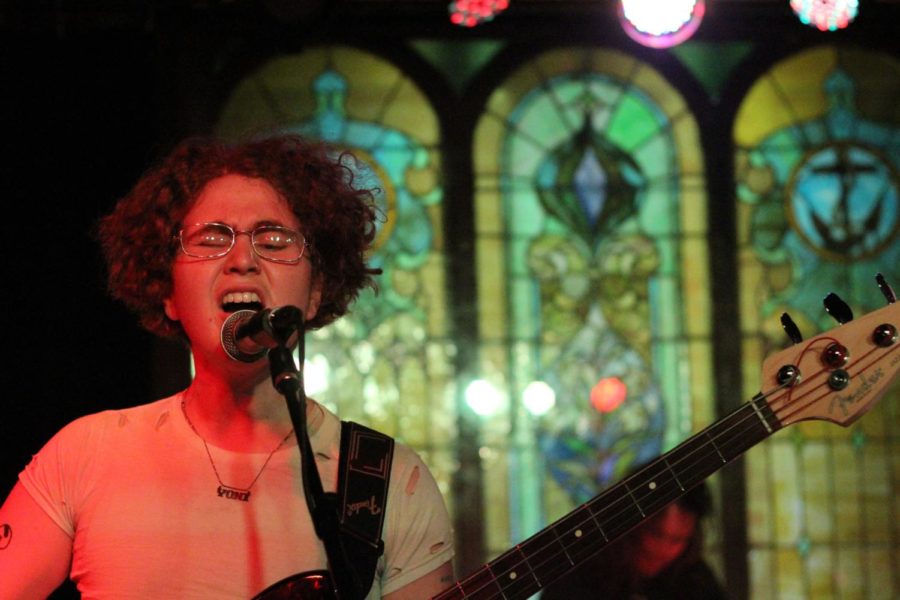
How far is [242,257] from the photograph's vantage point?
2096mm

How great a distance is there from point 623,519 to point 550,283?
121 inches

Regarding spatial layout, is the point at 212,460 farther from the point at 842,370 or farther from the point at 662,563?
the point at 662,563

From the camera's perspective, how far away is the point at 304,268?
220 centimetres

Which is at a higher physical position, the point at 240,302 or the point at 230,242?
the point at 230,242

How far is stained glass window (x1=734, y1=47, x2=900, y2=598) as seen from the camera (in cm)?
506

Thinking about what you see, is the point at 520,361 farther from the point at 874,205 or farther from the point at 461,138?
the point at 874,205

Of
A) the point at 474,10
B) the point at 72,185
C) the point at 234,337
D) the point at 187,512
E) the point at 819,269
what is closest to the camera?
the point at 234,337

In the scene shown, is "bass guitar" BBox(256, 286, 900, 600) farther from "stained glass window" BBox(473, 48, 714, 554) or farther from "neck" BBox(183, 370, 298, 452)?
"stained glass window" BBox(473, 48, 714, 554)

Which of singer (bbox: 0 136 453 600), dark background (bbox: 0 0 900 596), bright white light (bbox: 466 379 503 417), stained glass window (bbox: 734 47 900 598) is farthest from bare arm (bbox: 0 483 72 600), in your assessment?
stained glass window (bbox: 734 47 900 598)

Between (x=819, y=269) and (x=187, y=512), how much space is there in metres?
3.61

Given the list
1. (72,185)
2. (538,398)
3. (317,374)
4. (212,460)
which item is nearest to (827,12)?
(538,398)

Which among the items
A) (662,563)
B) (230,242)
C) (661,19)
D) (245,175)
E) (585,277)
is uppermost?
(661,19)

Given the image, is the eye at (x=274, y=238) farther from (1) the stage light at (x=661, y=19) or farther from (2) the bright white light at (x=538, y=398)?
(2) the bright white light at (x=538, y=398)

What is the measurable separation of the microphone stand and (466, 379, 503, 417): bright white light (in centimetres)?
317
